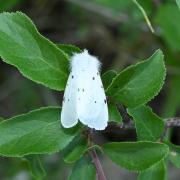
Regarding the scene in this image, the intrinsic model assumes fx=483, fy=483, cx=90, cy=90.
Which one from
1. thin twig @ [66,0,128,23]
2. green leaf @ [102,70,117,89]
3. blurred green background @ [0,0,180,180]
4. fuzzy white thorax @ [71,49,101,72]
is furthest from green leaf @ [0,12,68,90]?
thin twig @ [66,0,128,23]

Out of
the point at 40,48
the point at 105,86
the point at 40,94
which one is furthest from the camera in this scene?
the point at 40,94

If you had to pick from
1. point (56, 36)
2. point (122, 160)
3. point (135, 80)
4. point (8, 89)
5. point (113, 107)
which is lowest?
point (8, 89)

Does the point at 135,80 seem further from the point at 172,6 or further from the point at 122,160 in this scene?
the point at 172,6

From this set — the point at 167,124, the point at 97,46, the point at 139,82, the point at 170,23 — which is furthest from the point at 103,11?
the point at 139,82

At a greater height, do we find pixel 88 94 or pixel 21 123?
pixel 88 94

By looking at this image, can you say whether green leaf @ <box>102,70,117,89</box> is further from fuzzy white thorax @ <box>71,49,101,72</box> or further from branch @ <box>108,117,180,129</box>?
branch @ <box>108,117,180,129</box>

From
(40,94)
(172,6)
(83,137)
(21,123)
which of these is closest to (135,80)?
(83,137)
